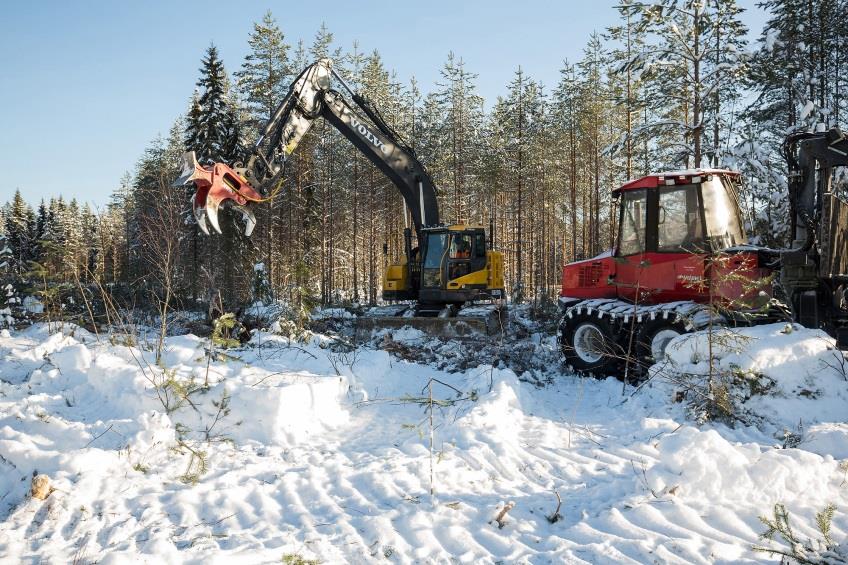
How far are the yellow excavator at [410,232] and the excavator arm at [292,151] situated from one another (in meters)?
0.02

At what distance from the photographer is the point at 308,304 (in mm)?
10891

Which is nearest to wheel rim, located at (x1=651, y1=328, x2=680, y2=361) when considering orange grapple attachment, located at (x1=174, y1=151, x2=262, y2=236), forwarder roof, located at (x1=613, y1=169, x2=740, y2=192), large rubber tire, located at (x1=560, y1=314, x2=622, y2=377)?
large rubber tire, located at (x1=560, y1=314, x2=622, y2=377)

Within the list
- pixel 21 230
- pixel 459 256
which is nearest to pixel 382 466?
pixel 459 256

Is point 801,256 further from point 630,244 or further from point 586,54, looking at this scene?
point 586,54

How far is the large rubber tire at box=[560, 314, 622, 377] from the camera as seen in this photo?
8352mm

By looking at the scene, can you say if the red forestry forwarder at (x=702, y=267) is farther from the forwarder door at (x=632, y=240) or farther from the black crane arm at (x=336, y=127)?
the black crane arm at (x=336, y=127)

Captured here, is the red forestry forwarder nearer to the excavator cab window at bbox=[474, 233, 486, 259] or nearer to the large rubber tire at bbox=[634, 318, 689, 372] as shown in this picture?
the large rubber tire at bbox=[634, 318, 689, 372]

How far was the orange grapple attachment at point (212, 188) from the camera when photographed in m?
8.78

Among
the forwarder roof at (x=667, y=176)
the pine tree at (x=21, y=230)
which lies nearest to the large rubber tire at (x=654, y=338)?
the forwarder roof at (x=667, y=176)

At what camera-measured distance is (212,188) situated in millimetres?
9219

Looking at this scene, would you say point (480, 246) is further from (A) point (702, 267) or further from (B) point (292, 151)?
(A) point (702, 267)

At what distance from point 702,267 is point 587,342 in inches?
85.0

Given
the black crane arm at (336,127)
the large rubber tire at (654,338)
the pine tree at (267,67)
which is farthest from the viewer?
the pine tree at (267,67)

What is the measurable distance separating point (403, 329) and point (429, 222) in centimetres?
325
